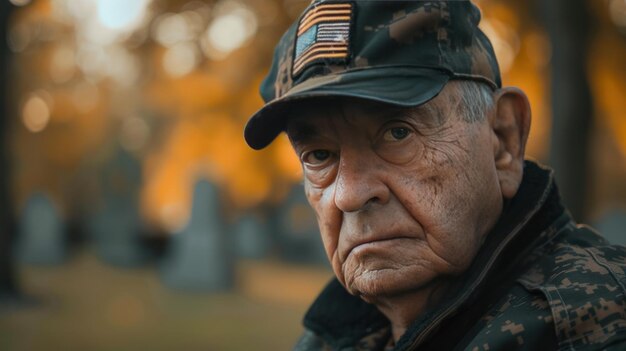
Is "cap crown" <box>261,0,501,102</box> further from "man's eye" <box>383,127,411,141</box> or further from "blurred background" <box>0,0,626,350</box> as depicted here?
"blurred background" <box>0,0,626,350</box>

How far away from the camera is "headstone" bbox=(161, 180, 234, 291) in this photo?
1295cm

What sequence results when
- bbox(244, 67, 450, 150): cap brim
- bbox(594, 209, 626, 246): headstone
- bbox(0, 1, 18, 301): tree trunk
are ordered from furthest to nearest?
bbox(594, 209, 626, 246): headstone
bbox(0, 1, 18, 301): tree trunk
bbox(244, 67, 450, 150): cap brim

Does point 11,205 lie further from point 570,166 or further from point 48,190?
point 48,190

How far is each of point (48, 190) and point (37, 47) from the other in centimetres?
553

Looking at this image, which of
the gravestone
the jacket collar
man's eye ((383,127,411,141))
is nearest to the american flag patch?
man's eye ((383,127,411,141))

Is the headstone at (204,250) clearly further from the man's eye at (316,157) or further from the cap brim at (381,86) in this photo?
the cap brim at (381,86)

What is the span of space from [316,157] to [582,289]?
810 mm

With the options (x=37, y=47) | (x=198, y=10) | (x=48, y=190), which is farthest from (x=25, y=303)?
(x=48, y=190)

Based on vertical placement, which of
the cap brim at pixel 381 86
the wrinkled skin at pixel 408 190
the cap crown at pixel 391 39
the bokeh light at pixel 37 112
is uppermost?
the bokeh light at pixel 37 112

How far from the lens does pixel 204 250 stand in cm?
1320

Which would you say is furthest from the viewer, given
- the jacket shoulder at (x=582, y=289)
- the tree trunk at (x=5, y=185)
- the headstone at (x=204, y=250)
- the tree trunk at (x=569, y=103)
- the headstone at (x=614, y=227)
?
the headstone at (x=204, y=250)

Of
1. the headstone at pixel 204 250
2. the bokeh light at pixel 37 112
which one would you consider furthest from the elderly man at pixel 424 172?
the bokeh light at pixel 37 112

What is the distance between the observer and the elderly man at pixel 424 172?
179 centimetres

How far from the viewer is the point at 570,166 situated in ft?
24.5
